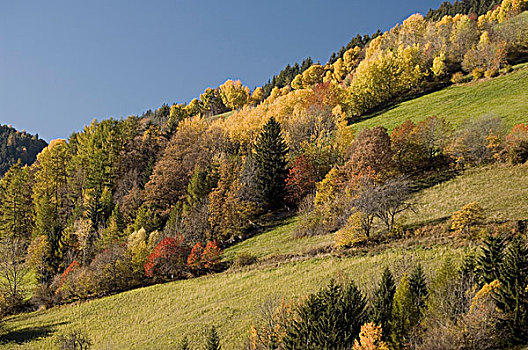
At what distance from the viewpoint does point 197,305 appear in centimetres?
3616

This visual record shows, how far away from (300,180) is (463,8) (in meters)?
134

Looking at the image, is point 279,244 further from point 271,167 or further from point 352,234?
point 271,167

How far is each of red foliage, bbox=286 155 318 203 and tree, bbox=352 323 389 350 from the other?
4011 cm

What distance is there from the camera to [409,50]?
311 feet

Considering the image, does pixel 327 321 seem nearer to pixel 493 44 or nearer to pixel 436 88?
pixel 436 88

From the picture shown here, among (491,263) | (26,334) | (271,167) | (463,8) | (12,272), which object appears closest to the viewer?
(491,263)

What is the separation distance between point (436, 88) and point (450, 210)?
55093 millimetres

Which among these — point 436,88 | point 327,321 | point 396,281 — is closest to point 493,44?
Answer: point 436,88

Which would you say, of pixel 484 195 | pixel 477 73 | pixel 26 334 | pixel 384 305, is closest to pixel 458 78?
pixel 477 73

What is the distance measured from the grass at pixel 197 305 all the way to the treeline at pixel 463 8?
143m

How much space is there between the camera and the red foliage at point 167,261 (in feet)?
156

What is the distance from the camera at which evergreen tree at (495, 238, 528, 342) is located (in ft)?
58.0

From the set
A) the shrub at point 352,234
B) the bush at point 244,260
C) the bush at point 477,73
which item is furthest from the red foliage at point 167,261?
the bush at point 477,73

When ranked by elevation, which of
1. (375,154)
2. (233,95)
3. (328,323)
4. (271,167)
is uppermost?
→ (233,95)
